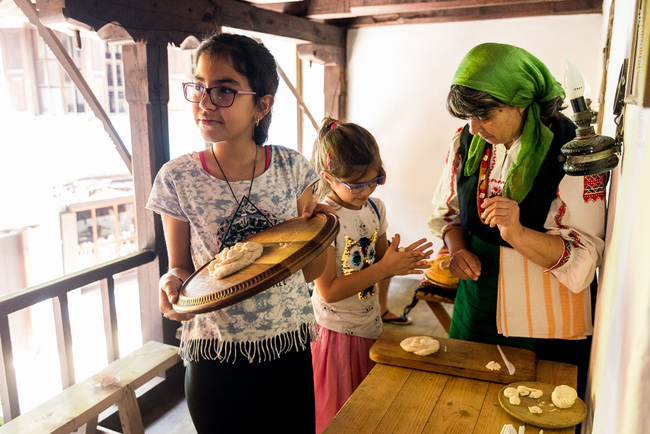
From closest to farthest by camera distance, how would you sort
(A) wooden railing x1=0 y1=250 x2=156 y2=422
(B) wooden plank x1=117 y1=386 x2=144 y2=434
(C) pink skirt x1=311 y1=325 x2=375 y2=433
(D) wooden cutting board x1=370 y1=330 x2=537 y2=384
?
(D) wooden cutting board x1=370 y1=330 x2=537 y2=384
(C) pink skirt x1=311 y1=325 x2=375 y2=433
(A) wooden railing x1=0 y1=250 x2=156 y2=422
(B) wooden plank x1=117 y1=386 x2=144 y2=434

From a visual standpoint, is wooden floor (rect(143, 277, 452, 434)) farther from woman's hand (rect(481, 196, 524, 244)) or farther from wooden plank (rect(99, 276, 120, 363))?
woman's hand (rect(481, 196, 524, 244))

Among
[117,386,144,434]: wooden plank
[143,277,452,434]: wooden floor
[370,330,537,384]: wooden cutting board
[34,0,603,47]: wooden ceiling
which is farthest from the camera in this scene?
[143,277,452,434]: wooden floor

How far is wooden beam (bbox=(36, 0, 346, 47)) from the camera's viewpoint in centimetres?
225

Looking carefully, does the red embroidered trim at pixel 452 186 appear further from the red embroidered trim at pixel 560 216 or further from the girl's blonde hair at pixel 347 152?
the red embroidered trim at pixel 560 216

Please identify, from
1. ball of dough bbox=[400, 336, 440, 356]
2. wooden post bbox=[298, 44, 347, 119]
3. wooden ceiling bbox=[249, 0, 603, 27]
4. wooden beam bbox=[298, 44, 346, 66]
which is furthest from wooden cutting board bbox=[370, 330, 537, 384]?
wooden post bbox=[298, 44, 347, 119]

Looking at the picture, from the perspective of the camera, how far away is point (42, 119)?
25.1 feet

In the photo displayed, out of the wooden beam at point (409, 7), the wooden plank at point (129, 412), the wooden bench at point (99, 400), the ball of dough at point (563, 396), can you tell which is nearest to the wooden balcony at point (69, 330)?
the wooden bench at point (99, 400)

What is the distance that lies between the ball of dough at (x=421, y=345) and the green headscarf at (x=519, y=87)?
48 centimetres

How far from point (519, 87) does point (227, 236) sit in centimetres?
85

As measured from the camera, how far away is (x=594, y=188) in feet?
4.16

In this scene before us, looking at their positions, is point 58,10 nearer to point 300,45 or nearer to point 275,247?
point 275,247

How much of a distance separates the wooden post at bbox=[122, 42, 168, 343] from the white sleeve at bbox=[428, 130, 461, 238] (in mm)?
1672

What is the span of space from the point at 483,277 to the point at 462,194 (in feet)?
0.89

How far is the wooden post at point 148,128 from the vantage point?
8.64 ft
